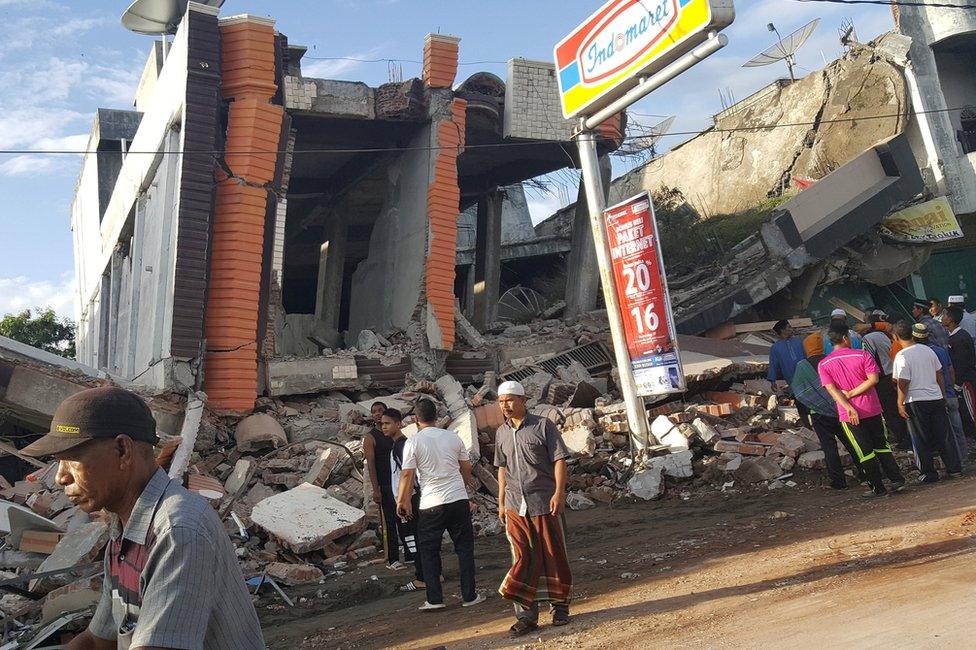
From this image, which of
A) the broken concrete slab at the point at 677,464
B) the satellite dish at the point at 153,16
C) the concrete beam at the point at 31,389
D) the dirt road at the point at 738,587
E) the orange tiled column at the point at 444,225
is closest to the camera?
the dirt road at the point at 738,587

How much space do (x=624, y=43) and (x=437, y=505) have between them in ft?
20.9

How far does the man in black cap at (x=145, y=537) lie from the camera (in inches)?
72.1

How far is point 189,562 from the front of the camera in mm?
1848

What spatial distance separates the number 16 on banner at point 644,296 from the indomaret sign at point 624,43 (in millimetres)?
1488

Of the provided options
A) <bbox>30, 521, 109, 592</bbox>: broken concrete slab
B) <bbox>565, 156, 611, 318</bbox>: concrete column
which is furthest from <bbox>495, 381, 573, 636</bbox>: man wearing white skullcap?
<bbox>565, 156, 611, 318</bbox>: concrete column

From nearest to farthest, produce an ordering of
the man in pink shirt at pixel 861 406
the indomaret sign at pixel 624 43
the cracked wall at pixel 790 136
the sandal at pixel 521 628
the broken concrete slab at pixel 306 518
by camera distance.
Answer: the sandal at pixel 521 628 < the man in pink shirt at pixel 861 406 < the broken concrete slab at pixel 306 518 < the indomaret sign at pixel 624 43 < the cracked wall at pixel 790 136

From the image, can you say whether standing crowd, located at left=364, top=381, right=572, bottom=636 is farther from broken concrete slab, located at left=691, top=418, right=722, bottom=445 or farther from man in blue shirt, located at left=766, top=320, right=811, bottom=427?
man in blue shirt, located at left=766, top=320, right=811, bottom=427

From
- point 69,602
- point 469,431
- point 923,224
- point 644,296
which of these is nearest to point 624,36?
point 644,296

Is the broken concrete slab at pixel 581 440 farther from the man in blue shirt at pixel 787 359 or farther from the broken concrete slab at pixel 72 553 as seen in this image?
the broken concrete slab at pixel 72 553

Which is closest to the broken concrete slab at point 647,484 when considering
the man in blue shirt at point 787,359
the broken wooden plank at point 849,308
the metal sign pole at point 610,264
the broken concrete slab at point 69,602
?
the metal sign pole at point 610,264

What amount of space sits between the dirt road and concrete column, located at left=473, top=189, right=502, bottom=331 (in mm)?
9901

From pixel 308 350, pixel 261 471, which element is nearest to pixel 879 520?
pixel 261 471

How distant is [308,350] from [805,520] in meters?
11.2

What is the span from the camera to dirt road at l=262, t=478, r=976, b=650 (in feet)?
14.4
